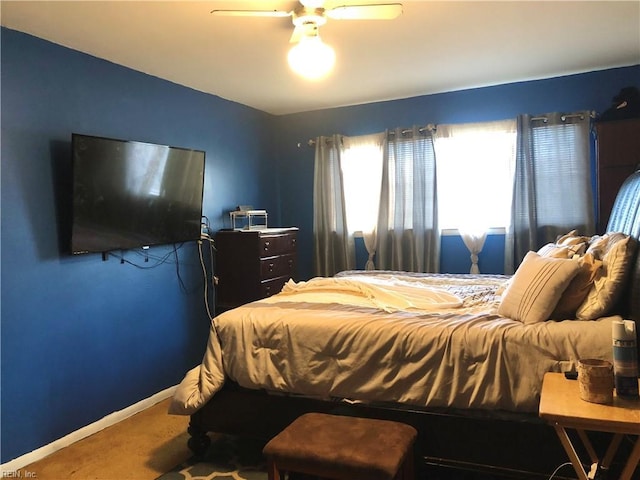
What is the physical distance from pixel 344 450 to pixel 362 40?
243 centimetres

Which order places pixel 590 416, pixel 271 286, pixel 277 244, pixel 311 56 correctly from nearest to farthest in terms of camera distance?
pixel 590 416 < pixel 311 56 < pixel 271 286 < pixel 277 244

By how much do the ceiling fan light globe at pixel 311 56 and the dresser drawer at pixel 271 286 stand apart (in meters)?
2.17

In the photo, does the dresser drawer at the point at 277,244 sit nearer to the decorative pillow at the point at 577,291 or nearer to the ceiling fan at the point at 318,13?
the ceiling fan at the point at 318,13

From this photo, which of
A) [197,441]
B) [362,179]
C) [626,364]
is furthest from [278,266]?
[626,364]

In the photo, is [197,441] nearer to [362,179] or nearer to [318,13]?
[318,13]

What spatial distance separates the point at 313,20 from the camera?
8.29 feet

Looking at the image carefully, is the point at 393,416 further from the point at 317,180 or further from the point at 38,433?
the point at 317,180

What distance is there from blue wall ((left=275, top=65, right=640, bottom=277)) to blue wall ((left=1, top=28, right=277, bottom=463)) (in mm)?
1402

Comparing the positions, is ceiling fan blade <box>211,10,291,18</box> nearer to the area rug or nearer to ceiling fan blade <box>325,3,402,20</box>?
ceiling fan blade <box>325,3,402,20</box>

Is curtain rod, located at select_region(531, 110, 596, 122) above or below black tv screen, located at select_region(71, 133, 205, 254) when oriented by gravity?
above

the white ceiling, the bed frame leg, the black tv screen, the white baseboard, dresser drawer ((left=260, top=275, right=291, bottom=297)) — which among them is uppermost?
the white ceiling

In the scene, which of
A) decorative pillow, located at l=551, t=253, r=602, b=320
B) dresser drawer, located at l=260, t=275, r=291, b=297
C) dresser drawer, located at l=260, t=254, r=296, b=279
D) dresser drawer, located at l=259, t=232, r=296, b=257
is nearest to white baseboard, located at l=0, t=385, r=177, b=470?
dresser drawer, located at l=260, t=275, r=291, b=297

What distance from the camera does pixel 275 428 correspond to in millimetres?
2576

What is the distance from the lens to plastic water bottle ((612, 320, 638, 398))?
165 centimetres
